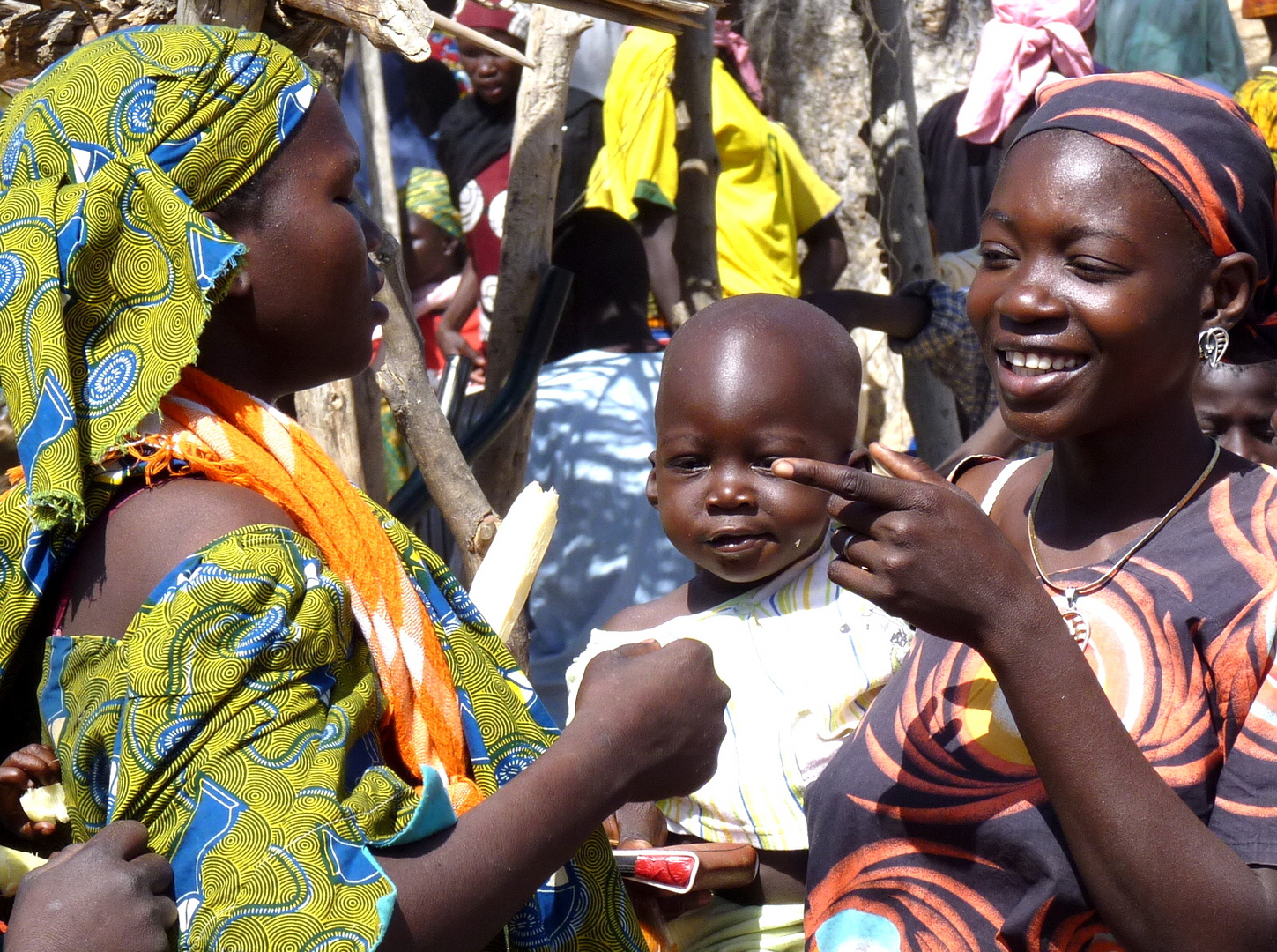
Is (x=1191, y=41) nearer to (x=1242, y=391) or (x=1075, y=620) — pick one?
(x=1242, y=391)

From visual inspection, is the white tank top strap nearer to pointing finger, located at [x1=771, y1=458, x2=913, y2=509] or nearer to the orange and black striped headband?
the orange and black striped headband

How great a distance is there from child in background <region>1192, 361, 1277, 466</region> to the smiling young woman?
6.38 ft

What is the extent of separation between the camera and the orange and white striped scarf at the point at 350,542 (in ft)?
5.00

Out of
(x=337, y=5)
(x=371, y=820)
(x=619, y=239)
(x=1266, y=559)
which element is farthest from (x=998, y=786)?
(x=619, y=239)

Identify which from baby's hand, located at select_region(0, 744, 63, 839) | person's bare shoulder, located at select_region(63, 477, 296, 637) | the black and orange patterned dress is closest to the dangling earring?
the black and orange patterned dress

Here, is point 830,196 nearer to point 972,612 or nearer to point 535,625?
point 535,625

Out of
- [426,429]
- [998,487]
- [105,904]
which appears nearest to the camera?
[105,904]

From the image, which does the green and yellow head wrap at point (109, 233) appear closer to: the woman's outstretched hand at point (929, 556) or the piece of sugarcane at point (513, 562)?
the woman's outstretched hand at point (929, 556)

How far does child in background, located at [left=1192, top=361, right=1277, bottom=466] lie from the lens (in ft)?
11.6

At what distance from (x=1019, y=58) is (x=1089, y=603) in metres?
4.86

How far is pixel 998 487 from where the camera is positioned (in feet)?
6.61

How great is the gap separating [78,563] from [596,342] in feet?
13.7

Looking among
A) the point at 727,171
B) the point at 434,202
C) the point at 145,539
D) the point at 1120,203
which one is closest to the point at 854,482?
the point at 1120,203

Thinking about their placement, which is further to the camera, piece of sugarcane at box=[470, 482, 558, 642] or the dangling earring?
piece of sugarcane at box=[470, 482, 558, 642]
